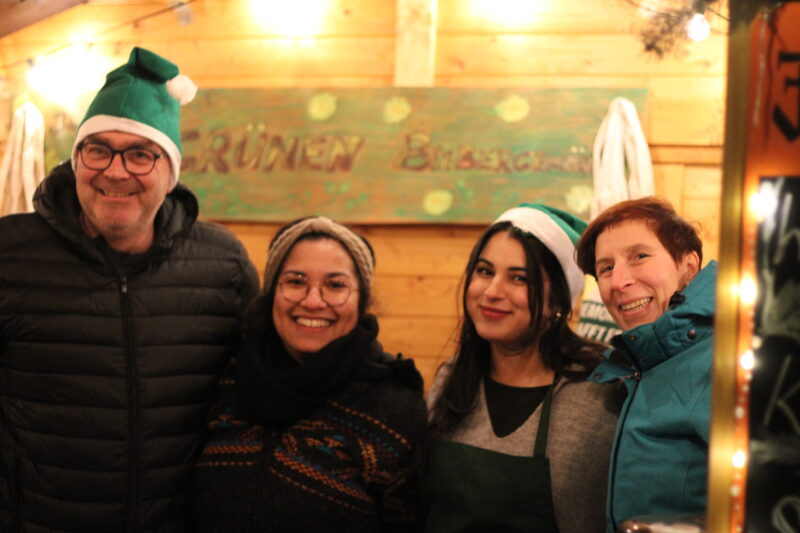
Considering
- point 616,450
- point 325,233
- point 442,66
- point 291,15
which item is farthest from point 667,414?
point 291,15

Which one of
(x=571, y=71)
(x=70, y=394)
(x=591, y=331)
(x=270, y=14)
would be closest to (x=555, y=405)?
(x=591, y=331)

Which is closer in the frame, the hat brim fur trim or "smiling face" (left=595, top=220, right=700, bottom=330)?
"smiling face" (left=595, top=220, right=700, bottom=330)

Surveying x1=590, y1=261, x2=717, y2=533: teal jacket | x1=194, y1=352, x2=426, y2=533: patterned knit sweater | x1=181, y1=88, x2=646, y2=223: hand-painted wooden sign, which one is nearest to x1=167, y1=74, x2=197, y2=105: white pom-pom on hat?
x1=194, y1=352, x2=426, y2=533: patterned knit sweater

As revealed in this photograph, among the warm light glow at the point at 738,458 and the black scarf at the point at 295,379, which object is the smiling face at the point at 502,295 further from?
the warm light glow at the point at 738,458

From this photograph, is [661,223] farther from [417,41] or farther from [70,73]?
Result: [70,73]

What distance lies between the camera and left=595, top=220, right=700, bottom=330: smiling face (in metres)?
1.43

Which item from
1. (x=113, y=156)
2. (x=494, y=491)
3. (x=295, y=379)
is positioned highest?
(x=113, y=156)

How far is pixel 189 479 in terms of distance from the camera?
1.79 meters

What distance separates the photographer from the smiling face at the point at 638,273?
1.43 meters

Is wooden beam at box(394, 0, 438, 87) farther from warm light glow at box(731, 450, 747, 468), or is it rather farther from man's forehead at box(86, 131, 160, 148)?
warm light glow at box(731, 450, 747, 468)

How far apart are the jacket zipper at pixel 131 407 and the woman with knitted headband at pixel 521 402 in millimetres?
726

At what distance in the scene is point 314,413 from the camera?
5.73 feet

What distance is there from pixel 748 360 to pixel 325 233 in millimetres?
1330

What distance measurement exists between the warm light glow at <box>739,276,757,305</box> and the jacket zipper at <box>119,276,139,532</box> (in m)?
1.48
